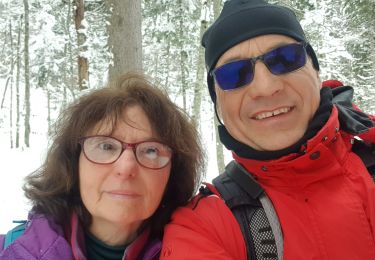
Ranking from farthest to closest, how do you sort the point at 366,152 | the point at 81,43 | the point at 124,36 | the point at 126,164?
the point at 81,43 < the point at 124,36 < the point at 366,152 < the point at 126,164

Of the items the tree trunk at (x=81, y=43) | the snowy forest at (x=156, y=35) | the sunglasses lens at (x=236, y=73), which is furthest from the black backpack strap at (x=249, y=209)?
the tree trunk at (x=81, y=43)

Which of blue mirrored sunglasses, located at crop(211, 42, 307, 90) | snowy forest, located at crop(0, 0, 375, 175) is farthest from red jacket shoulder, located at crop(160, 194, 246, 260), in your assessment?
snowy forest, located at crop(0, 0, 375, 175)

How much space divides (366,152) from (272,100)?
0.62m

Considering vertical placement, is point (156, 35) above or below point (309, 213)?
above

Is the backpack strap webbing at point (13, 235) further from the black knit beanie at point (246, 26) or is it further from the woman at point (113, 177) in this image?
the black knit beanie at point (246, 26)

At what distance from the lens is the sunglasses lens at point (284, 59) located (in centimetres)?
204

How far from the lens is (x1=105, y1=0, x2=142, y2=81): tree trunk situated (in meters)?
4.59

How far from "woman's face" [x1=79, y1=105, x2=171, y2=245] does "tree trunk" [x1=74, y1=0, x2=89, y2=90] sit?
191 inches

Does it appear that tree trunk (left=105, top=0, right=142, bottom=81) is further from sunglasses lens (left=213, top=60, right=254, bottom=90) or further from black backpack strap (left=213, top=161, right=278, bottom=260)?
black backpack strap (left=213, top=161, right=278, bottom=260)

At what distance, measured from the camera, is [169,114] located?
2.29m

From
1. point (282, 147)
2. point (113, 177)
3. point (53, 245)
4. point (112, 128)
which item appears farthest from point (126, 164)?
point (282, 147)

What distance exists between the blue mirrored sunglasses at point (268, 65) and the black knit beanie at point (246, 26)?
12cm

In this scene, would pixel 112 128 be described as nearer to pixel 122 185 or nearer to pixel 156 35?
pixel 122 185

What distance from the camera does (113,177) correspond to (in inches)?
80.7
